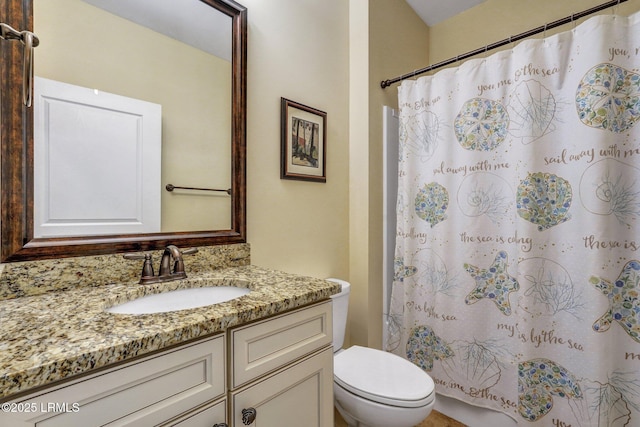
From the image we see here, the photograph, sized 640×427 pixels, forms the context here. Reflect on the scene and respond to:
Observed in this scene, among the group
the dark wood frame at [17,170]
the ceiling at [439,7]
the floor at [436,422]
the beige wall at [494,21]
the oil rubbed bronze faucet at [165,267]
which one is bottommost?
the floor at [436,422]

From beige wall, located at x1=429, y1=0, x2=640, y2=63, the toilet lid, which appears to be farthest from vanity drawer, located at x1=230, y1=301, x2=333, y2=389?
beige wall, located at x1=429, y1=0, x2=640, y2=63

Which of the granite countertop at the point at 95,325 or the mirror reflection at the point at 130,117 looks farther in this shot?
the mirror reflection at the point at 130,117

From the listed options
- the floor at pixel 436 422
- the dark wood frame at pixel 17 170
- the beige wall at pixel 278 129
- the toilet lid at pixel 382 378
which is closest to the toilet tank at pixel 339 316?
the toilet lid at pixel 382 378

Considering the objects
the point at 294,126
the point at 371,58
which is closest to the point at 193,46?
the point at 294,126

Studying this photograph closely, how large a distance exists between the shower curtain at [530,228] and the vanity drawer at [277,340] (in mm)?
976

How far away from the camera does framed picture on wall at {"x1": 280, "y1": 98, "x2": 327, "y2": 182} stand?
4.73ft

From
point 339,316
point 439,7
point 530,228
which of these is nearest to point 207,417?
point 339,316

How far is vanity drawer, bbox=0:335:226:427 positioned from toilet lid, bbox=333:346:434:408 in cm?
69

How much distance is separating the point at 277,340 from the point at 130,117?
870 mm

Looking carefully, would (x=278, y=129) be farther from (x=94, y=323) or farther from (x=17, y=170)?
(x=94, y=323)

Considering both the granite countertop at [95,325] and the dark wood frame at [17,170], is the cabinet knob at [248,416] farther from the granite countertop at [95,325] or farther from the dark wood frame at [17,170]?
the dark wood frame at [17,170]

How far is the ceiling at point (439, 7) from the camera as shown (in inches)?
79.8

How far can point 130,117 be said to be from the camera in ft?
3.27

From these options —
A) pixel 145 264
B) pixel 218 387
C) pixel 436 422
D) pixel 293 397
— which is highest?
pixel 145 264
